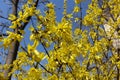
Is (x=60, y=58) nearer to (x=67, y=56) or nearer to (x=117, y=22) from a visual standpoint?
(x=67, y=56)

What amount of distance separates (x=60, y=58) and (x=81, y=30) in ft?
6.29

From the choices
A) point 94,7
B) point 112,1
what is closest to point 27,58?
point 94,7

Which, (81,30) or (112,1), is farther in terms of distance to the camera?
(112,1)

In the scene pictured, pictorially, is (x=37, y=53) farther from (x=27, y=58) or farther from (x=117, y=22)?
(x=117, y=22)

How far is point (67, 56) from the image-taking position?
12.1ft

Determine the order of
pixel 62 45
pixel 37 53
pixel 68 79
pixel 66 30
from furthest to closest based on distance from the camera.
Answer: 1. pixel 68 79
2. pixel 62 45
3. pixel 66 30
4. pixel 37 53

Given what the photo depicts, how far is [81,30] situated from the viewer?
208 inches

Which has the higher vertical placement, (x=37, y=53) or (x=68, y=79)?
(x=37, y=53)

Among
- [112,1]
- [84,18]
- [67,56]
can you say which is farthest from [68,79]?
[112,1]

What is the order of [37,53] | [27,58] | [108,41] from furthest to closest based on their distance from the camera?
1. [108,41]
2. [27,58]
3. [37,53]

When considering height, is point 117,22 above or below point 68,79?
above

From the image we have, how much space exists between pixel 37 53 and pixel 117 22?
9.66 feet

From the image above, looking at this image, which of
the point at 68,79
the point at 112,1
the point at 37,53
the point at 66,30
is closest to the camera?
the point at 37,53

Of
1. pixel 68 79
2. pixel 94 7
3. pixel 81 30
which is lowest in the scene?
pixel 68 79
